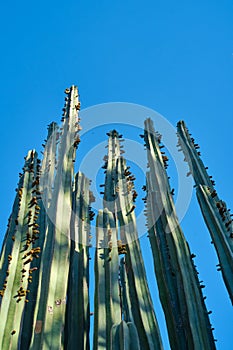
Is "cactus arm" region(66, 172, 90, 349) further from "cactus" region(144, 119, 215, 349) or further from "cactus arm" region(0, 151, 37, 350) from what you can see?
"cactus" region(144, 119, 215, 349)

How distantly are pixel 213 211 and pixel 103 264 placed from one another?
3.37 ft

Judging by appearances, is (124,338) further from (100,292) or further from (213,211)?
(213,211)

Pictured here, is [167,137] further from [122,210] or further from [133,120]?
[122,210]

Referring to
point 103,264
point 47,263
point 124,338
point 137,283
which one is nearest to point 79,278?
point 103,264

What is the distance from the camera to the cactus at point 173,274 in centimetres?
287

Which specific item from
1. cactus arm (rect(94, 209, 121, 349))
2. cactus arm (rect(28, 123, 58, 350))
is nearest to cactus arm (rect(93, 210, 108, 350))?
cactus arm (rect(94, 209, 121, 349))

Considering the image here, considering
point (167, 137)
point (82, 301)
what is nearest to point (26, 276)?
point (82, 301)

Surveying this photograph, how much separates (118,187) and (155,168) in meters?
0.42

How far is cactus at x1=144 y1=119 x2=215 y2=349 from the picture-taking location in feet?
9.40

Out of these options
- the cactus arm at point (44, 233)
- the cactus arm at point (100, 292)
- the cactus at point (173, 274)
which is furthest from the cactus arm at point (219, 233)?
the cactus arm at point (44, 233)

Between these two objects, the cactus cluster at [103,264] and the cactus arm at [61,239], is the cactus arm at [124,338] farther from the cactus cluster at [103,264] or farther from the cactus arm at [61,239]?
the cactus arm at [61,239]

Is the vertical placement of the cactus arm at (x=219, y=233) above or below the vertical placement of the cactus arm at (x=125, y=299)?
above

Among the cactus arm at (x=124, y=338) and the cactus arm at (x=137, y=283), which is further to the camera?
the cactus arm at (x=137, y=283)

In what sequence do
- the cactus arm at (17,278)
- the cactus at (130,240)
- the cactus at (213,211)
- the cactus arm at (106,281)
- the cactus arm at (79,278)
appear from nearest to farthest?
the cactus arm at (17,278) < the cactus arm at (106,281) < the cactus at (130,240) < the cactus arm at (79,278) < the cactus at (213,211)
